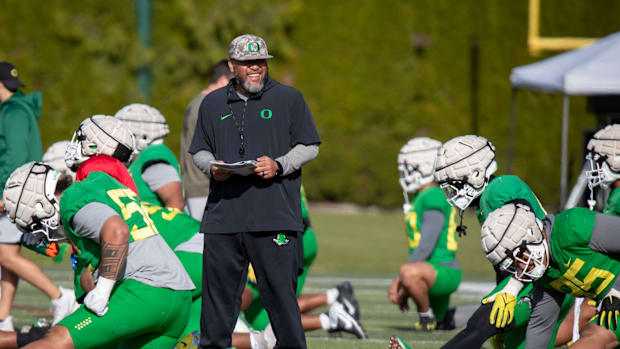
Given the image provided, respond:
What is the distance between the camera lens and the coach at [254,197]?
5.23 m

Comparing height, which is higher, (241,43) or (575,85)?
(241,43)

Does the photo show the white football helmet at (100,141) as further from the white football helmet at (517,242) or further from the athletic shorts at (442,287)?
the athletic shorts at (442,287)

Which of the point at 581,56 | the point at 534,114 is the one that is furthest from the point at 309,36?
the point at 581,56

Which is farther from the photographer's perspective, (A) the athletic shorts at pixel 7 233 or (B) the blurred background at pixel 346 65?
(B) the blurred background at pixel 346 65

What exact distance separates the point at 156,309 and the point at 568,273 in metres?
2.15

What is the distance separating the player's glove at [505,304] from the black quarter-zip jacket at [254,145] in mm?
1150

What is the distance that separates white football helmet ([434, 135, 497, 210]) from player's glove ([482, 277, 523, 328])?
0.65 m

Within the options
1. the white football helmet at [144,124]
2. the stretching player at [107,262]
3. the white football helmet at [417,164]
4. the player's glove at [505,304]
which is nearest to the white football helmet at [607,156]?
the player's glove at [505,304]

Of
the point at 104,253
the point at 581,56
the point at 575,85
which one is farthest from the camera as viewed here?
the point at 581,56

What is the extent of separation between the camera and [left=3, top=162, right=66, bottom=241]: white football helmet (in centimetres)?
501

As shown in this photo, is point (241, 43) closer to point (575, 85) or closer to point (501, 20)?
point (575, 85)

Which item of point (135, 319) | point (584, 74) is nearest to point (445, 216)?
point (135, 319)

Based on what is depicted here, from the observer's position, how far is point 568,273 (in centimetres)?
493

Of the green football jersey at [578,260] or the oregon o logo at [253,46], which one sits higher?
the oregon o logo at [253,46]
